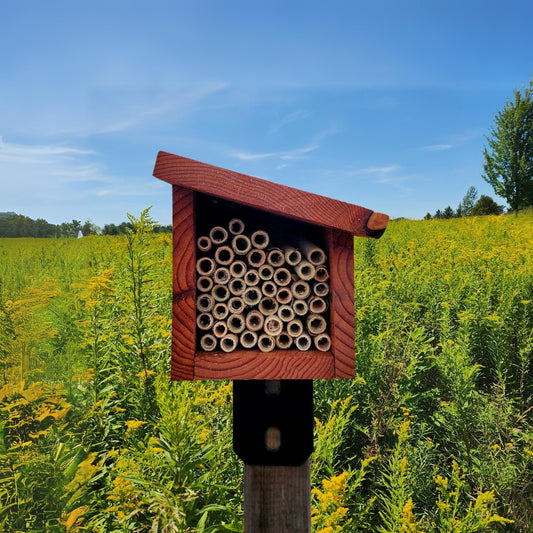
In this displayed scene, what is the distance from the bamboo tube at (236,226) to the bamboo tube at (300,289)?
8.7 inches

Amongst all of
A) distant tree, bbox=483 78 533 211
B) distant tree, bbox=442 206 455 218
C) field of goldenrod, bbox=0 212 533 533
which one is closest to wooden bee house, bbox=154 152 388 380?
field of goldenrod, bbox=0 212 533 533

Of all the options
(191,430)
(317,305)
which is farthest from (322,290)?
(191,430)

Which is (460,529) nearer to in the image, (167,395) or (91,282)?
(167,395)

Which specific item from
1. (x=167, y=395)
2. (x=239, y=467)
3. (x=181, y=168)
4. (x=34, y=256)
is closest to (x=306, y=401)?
(x=167, y=395)

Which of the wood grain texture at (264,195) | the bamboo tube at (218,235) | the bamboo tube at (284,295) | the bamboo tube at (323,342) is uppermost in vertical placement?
the wood grain texture at (264,195)

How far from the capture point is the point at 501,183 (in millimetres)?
27422

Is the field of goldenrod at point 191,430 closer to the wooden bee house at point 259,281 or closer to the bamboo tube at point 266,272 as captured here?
the wooden bee house at point 259,281

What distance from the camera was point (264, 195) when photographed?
1.17 meters

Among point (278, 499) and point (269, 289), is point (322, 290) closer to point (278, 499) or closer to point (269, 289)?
point (269, 289)

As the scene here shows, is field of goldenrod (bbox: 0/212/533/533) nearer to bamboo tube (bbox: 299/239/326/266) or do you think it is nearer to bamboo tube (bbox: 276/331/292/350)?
bamboo tube (bbox: 276/331/292/350)

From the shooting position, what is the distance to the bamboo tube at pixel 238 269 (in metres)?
1.21

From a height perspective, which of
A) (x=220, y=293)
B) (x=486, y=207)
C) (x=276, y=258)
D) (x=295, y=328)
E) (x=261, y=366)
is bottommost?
(x=261, y=366)

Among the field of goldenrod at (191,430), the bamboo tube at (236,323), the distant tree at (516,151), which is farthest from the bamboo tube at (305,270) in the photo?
the distant tree at (516,151)

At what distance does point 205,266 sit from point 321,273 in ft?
1.11
